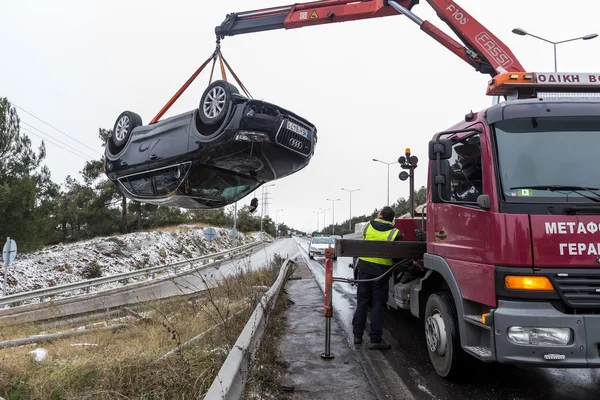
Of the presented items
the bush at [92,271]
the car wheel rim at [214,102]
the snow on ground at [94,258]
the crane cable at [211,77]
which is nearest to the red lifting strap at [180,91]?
the crane cable at [211,77]

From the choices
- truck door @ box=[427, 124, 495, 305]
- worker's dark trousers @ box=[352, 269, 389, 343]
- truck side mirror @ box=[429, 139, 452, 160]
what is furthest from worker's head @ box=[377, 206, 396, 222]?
truck side mirror @ box=[429, 139, 452, 160]

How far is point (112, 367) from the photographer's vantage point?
3.85m

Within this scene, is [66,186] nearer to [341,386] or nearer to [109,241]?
[109,241]

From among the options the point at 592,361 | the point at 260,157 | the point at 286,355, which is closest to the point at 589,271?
the point at 592,361

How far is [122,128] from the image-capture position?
869cm

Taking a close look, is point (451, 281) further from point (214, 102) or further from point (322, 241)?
point (322, 241)

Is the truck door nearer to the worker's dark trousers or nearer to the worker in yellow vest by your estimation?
the worker in yellow vest

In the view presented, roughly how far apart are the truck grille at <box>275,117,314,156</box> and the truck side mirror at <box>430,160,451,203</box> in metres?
2.98

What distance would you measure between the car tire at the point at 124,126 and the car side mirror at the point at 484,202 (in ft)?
22.9

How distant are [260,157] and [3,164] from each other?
664 inches

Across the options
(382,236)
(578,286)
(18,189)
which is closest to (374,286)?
(382,236)

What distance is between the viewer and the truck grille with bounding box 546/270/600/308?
3.34 metres

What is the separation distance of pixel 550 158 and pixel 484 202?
676 mm

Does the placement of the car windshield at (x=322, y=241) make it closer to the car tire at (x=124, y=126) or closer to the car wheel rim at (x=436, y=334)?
the car tire at (x=124, y=126)
